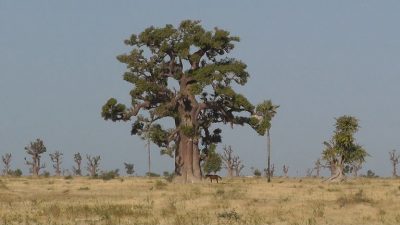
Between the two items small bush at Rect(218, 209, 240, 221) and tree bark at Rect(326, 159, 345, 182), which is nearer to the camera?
small bush at Rect(218, 209, 240, 221)

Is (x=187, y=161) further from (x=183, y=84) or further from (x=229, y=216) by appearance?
(x=229, y=216)

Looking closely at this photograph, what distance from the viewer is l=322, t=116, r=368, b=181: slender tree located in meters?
71.3

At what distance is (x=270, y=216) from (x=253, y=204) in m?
4.87

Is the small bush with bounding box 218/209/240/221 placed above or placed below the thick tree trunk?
below

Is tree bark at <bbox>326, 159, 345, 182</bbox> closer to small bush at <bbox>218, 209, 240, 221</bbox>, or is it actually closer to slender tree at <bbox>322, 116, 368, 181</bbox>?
slender tree at <bbox>322, 116, 368, 181</bbox>

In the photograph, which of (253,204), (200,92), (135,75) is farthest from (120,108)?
(253,204)

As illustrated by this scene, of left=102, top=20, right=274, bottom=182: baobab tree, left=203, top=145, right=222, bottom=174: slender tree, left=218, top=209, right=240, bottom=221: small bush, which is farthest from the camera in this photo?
left=203, top=145, right=222, bottom=174: slender tree

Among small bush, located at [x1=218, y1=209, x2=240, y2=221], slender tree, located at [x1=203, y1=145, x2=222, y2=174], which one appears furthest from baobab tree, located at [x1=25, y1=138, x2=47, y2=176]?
small bush, located at [x1=218, y1=209, x2=240, y2=221]

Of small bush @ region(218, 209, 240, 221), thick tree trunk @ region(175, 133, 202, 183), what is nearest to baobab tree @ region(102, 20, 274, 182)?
thick tree trunk @ region(175, 133, 202, 183)

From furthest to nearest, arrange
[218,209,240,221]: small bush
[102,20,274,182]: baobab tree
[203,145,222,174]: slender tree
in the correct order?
1. [203,145,222,174]: slender tree
2. [102,20,274,182]: baobab tree
3. [218,209,240,221]: small bush

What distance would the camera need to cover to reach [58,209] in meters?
29.1

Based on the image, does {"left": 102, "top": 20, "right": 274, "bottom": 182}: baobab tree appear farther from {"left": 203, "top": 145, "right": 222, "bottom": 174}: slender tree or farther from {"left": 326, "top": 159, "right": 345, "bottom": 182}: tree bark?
{"left": 203, "top": 145, "right": 222, "bottom": 174}: slender tree

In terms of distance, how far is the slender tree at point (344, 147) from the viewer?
2808 inches

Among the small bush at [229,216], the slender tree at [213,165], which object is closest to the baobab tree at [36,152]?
the slender tree at [213,165]
